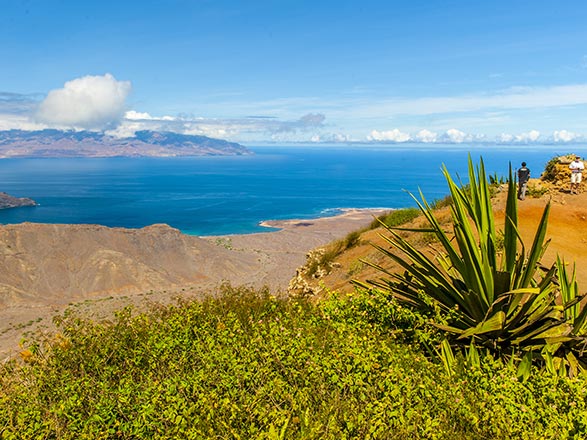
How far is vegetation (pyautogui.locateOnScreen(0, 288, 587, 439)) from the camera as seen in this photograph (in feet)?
11.1

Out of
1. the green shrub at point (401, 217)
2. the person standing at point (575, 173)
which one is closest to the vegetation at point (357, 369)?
the green shrub at point (401, 217)

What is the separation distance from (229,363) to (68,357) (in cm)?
253

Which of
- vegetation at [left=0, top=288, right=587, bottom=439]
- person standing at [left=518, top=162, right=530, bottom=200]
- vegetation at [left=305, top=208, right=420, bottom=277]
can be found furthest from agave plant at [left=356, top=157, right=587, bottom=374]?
person standing at [left=518, top=162, right=530, bottom=200]

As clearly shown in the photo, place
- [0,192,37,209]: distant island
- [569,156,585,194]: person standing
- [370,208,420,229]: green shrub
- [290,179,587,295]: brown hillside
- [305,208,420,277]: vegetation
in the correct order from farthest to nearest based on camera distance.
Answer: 1. [0,192,37,209]: distant island
2. [370,208,420,229]: green shrub
3. [569,156,585,194]: person standing
4. [305,208,420,277]: vegetation
5. [290,179,587,295]: brown hillside

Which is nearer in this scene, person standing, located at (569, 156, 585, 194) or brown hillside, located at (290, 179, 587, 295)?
brown hillside, located at (290, 179, 587, 295)

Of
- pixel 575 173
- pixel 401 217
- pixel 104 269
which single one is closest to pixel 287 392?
pixel 401 217

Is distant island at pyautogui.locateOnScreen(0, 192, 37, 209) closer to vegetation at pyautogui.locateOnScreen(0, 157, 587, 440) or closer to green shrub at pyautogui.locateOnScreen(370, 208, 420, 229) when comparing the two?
green shrub at pyautogui.locateOnScreen(370, 208, 420, 229)

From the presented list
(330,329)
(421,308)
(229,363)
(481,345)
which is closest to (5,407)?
(229,363)

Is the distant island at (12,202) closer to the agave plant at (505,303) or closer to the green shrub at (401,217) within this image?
the green shrub at (401,217)

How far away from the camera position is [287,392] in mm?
3807

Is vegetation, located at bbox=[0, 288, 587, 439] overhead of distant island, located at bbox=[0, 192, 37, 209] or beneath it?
overhead

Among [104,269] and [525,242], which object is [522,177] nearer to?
[525,242]

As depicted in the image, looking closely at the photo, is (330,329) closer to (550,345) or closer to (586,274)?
(550,345)

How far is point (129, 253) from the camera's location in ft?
148
